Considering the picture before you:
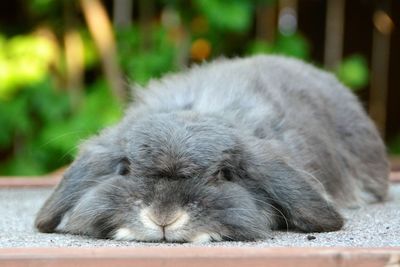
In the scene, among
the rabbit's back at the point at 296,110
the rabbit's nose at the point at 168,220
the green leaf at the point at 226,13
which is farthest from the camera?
the green leaf at the point at 226,13

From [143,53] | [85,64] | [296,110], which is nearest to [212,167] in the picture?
[296,110]

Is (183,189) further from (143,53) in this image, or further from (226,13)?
(143,53)

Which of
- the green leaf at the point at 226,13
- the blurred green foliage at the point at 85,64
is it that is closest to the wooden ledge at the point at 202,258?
the blurred green foliage at the point at 85,64

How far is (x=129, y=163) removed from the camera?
10.0 feet

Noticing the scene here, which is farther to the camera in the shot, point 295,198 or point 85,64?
point 85,64

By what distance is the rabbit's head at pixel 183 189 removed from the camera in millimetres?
2810

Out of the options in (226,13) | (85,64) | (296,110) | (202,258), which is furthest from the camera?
(85,64)

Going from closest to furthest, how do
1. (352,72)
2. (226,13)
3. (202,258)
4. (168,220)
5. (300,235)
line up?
(202,258) < (168,220) < (300,235) < (226,13) < (352,72)

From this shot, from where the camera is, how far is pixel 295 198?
10.3ft

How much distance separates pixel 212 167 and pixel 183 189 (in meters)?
0.18

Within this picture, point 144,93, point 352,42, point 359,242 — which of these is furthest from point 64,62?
point 359,242

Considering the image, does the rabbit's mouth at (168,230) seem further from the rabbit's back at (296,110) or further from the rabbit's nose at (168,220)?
the rabbit's back at (296,110)

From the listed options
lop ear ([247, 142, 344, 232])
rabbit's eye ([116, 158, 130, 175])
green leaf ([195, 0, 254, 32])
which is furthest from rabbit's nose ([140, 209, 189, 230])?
green leaf ([195, 0, 254, 32])

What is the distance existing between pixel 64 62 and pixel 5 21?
0.64m
